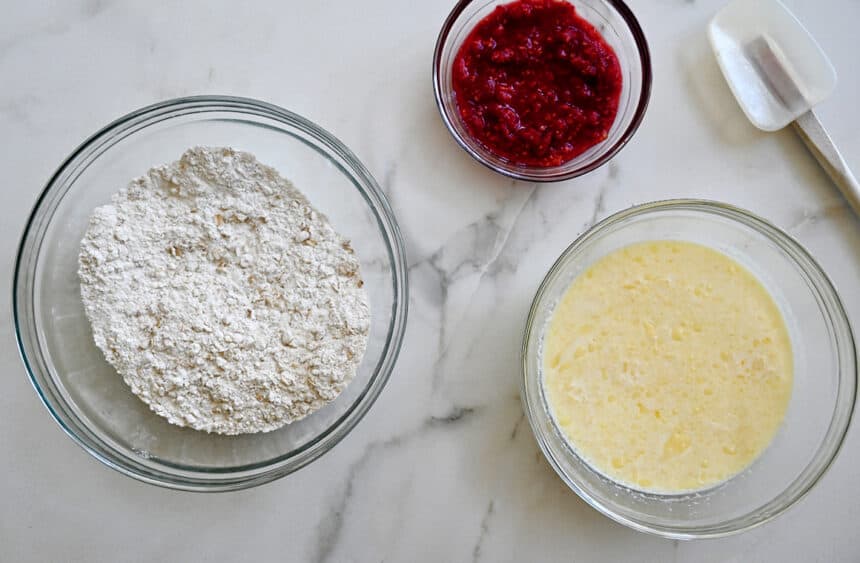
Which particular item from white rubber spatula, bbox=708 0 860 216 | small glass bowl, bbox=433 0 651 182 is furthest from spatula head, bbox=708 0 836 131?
small glass bowl, bbox=433 0 651 182

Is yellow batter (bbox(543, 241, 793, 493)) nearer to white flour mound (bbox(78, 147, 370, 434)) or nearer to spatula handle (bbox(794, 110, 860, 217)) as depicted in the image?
spatula handle (bbox(794, 110, 860, 217))

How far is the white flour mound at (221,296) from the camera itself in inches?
60.6

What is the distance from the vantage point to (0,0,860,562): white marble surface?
5.53 ft

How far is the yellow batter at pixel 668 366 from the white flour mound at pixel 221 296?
1.61 feet

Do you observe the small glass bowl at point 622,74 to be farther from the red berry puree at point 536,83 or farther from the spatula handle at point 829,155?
the spatula handle at point 829,155

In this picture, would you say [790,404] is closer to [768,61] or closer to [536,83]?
[768,61]

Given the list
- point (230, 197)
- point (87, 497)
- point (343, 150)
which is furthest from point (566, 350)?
point (87, 497)

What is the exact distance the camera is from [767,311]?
5.24 feet

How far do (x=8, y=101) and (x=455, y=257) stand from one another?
1.10 meters

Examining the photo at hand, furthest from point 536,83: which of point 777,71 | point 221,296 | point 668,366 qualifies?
point 221,296

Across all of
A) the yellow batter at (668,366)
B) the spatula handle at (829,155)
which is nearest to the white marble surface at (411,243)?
the spatula handle at (829,155)

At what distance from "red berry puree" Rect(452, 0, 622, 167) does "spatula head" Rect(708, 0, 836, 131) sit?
0.95ft

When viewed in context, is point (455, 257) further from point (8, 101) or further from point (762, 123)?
point (8, 101)

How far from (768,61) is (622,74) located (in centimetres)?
34
